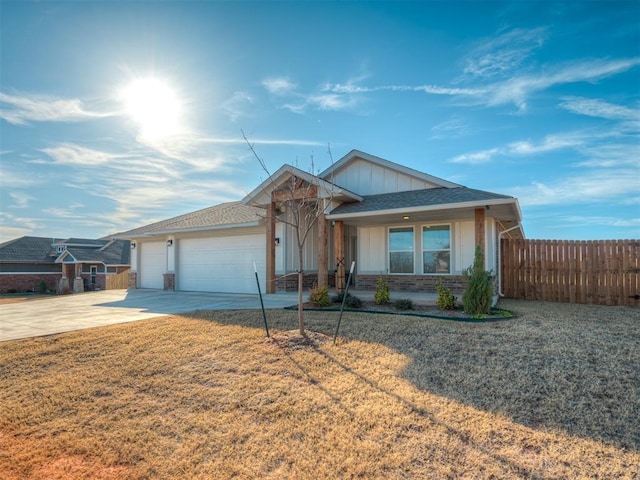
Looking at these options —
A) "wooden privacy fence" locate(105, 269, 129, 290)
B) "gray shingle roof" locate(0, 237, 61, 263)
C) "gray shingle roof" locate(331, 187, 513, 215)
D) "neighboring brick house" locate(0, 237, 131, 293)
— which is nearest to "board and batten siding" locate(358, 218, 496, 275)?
"gray shingle roof" locate(331, 187, 513, 215)

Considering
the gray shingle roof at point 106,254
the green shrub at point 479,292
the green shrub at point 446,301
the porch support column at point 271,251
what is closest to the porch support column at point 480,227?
the green shrub at point 479,292

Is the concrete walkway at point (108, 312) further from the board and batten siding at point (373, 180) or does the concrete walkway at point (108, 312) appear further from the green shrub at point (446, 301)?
the board and batten siding at point (373, 180)

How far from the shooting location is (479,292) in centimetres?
854


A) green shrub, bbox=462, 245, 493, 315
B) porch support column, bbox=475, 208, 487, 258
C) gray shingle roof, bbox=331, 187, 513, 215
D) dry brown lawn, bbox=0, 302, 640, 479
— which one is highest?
gray shingle roof, bbox=331, 187, 513, 215

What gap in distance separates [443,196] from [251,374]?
321 inches

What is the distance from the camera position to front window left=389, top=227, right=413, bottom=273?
13.1 meters

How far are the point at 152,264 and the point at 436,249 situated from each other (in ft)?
49.6

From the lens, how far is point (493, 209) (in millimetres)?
10562

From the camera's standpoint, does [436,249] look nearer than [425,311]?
No

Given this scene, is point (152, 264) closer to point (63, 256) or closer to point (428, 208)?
point (428, 208)

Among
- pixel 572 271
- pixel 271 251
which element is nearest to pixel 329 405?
pixel 271 251

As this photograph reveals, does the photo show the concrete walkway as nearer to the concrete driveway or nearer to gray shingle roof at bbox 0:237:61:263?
the concrete driveway

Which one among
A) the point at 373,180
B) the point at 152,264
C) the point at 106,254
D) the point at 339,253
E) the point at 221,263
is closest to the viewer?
the point at 339,253

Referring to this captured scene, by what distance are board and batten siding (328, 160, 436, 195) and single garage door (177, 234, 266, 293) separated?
4.23 metres
